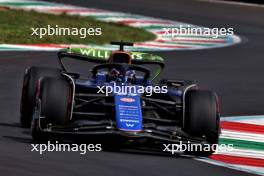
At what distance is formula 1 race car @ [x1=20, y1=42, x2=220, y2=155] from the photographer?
38.8ft

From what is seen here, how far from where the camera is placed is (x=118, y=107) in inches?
476

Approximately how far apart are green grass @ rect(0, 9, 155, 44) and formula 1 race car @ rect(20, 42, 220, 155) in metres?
10.3

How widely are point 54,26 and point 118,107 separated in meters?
14.2

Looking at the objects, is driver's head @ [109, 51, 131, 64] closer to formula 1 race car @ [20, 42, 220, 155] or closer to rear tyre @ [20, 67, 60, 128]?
formula 1 race car @ [20, 42, 220, 155]

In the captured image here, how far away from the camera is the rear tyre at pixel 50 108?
11.9 metres

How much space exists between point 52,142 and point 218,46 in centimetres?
1421

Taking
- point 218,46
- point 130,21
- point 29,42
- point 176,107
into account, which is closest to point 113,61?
point 176,107

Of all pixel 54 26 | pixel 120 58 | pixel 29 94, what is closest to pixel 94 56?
pixel 120 58

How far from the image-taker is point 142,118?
40.0ft

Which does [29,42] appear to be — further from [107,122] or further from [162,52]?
[107,122]

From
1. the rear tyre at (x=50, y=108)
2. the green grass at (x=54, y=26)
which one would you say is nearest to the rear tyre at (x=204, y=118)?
the rear tyre at (x=50, y=108)

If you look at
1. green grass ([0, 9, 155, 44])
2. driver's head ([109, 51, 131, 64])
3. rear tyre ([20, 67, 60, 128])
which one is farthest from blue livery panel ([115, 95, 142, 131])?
green grass ([0, 9, 155, 44])

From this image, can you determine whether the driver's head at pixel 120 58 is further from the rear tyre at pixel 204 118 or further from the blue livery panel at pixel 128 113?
the rear tyre at pixel 204 118

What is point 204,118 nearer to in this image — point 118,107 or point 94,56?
point 118,107
